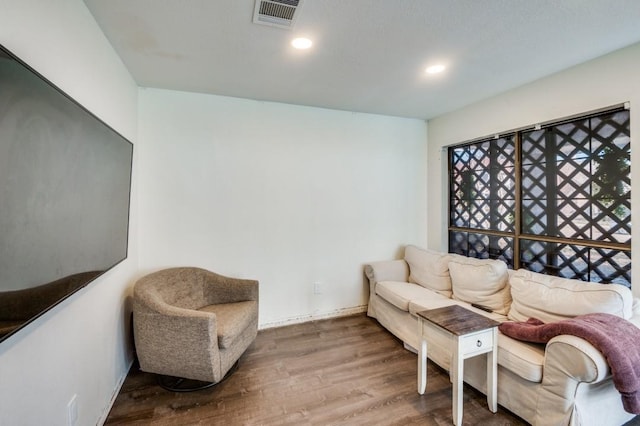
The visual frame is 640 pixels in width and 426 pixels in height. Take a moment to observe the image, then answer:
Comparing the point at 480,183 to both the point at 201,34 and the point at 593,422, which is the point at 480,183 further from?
the point at 201,34

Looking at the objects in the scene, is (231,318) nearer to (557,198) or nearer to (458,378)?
(458,378)

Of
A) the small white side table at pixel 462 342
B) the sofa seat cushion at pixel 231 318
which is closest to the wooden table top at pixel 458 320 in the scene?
the small white side table at pixel 462 342

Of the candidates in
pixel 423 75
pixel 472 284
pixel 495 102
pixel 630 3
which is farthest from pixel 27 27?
pixel 495 102

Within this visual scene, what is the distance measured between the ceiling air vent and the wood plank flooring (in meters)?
2.48

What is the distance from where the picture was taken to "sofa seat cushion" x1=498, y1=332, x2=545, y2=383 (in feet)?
5.37

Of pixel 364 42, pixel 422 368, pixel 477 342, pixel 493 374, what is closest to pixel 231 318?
pixel 422 368

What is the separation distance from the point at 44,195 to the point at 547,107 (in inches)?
135

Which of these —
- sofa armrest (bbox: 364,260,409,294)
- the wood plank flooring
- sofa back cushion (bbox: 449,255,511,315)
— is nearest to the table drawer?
the wood plank flooring

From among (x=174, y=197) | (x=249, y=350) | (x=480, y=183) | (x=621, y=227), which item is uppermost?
(x=480, y=183)

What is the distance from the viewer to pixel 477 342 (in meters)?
1.74

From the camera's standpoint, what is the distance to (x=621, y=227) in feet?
6.71

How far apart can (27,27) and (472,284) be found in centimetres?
321

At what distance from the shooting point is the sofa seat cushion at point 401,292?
8.71 feet

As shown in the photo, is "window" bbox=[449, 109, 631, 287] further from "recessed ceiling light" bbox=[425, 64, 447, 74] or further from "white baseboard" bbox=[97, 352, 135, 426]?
"white baseboard" bbox=[97, 352, 135, 426]
